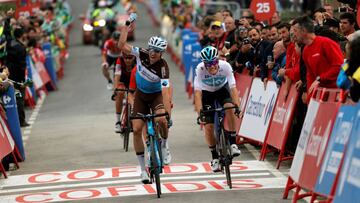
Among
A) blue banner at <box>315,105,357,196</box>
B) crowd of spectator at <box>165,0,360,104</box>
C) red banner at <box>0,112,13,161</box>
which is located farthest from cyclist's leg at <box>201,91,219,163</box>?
blue banner at <box>315,105,357,196</box>

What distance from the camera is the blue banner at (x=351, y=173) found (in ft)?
37.1

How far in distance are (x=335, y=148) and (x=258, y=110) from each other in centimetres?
795

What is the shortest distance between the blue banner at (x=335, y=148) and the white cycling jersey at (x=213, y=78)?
15.0ft

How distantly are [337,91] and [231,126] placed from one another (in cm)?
379

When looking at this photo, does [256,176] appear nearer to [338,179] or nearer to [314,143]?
[314,143]

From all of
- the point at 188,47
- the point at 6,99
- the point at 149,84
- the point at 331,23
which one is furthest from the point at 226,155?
the point at 188,47

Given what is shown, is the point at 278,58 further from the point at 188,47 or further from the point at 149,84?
the point at 188,47

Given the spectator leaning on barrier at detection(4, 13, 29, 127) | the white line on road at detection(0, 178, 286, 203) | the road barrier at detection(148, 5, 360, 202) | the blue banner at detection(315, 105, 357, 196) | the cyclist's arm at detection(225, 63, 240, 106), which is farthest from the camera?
the spectator leaning on barrier at detection(4, 13, 29, 127)

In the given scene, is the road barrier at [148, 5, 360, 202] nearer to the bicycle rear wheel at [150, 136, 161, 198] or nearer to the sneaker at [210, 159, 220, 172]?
the sneaker at [210, 159, 220, 172]

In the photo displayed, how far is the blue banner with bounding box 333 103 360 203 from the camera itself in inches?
446

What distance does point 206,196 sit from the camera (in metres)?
15.5

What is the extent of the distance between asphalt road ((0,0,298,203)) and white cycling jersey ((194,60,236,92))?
135 centimetres

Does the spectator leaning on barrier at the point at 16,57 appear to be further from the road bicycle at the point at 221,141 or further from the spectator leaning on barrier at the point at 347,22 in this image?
the spectator leaning on barrier at the point at 347,22

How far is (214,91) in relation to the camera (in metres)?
17.2
